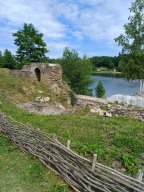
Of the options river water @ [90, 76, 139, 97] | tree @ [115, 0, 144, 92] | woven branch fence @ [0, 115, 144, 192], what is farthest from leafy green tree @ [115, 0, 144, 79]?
woven branch fence @ [0, 115, 144, 192]

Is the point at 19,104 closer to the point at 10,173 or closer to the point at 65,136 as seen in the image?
the point at 65,136

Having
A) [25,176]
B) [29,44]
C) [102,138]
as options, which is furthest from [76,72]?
[25,176]

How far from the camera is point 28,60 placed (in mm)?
32781

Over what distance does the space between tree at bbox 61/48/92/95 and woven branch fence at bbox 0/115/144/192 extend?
25.3m

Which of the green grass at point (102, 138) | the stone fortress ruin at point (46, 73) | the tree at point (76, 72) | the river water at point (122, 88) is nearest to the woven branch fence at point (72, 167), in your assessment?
the green grass at point (102, 138)

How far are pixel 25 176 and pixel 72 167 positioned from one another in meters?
0.90

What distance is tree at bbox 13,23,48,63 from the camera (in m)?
→ 32.4

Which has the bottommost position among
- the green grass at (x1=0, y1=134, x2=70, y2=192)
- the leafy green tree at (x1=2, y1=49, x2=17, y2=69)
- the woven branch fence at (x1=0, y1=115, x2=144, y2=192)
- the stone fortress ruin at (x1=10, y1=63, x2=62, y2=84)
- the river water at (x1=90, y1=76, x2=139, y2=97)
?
the river water at (x1=90, y1=76, x2=139, y2=97)

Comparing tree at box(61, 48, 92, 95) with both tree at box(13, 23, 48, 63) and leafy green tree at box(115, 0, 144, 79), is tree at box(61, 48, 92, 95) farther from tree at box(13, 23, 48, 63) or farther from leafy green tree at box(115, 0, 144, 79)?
leafy green tree at box(115, 0, 144, 79)

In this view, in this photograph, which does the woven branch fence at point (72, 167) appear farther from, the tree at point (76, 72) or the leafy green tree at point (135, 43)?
the tree at point (76, 72)

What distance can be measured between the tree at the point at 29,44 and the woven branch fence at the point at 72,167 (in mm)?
27910

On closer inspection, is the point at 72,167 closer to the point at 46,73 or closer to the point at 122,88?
the point at 46,73

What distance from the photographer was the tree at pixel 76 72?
30828 mm

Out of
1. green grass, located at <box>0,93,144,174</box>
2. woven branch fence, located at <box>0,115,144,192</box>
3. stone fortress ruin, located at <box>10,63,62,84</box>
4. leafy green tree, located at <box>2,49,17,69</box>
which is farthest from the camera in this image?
leafy green tree, located at <box>2,49,17,69</box>
